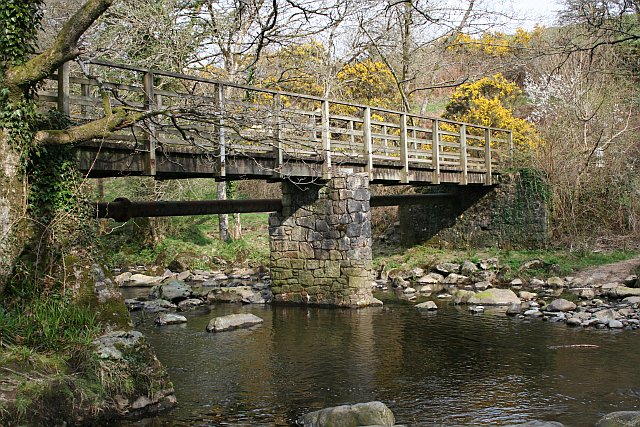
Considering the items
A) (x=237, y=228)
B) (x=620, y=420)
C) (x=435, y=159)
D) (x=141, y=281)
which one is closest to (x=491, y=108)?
(x=435, y=159)

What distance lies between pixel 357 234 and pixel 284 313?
7.14 ft

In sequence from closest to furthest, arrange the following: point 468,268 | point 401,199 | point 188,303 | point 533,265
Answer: point 188,303 → point 533,265 → point 401,199 → point 468,268

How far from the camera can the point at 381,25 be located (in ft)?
72.0

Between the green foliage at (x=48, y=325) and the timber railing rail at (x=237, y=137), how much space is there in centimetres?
183

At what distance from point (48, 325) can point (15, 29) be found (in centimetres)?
313

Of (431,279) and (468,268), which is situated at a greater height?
(468,268)

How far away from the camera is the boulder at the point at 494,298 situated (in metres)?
12.9

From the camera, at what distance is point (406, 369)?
27.0ft

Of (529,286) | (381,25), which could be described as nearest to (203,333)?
(529,286)

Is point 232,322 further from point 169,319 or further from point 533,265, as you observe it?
point 533,265

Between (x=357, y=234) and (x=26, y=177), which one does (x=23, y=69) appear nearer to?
(x=26, y=177)

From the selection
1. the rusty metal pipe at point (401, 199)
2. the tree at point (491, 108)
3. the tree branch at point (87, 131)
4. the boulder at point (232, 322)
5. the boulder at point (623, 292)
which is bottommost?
the boulder at point (232, 322)

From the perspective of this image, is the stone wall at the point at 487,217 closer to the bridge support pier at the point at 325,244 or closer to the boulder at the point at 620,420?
the bridge support pier at the point at 325,244

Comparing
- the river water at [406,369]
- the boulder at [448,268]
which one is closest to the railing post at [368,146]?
the river water at [406,369]
